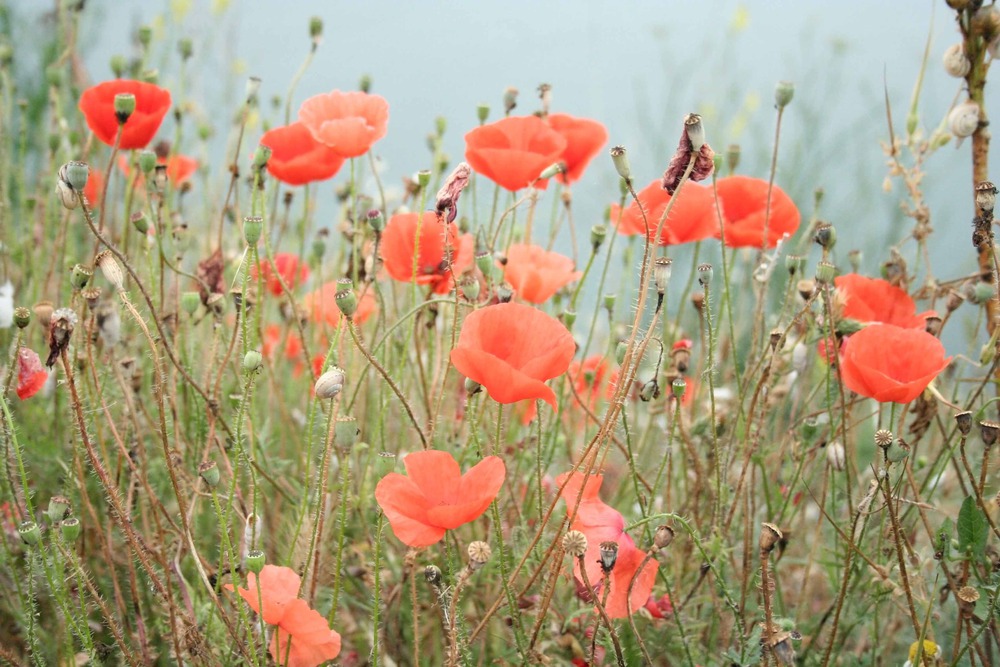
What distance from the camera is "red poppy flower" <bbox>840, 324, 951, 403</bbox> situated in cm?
103

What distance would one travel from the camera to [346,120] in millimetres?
1286

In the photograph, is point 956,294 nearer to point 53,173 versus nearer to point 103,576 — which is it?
point 103,576

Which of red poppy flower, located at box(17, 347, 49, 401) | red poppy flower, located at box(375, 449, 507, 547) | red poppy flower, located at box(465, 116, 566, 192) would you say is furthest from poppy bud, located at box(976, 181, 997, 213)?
red poppy flower, located at box(17, 347, 49, 401)

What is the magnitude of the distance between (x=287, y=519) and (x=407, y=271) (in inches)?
15.7

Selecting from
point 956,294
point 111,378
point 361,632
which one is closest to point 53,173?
point 111,378

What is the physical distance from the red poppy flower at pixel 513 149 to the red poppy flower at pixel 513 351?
1.13 ft

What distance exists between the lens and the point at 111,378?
156cm

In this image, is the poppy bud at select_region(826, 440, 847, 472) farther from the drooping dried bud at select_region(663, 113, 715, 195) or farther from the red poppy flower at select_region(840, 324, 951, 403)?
the drooping dried bud at select_region(663, 113, 715, 195)

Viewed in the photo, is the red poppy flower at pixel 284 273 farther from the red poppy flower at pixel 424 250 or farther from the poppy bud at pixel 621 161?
the poppy bud at pixel 621 161

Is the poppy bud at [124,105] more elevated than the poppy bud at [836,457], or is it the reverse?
the poppy bud at [124,105]

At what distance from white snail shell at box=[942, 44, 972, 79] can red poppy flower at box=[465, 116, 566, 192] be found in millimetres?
531

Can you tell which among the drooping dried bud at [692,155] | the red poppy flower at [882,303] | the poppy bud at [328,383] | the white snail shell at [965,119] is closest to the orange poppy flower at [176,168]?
the poppy bud at [328,383]

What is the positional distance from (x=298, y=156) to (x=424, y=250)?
0.24 meters

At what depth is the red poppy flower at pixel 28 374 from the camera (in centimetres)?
116
